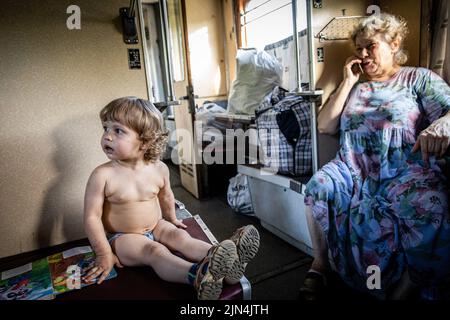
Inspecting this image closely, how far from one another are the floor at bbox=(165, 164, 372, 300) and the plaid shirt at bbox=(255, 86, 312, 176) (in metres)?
0.48

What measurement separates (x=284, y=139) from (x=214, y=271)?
1121mm

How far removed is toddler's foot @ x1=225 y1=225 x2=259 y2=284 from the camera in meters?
0.96

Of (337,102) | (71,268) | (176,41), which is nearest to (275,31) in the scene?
(176,41)

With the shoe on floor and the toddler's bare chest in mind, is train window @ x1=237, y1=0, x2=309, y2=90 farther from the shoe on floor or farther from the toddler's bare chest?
the toddler's bare chest

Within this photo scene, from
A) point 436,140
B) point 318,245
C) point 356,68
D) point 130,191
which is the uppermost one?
point 356,68

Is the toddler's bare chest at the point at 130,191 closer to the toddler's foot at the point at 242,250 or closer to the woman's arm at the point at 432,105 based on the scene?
the toddler's foot at the point at 242,250

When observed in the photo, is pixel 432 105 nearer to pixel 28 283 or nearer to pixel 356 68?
pixel 356 68

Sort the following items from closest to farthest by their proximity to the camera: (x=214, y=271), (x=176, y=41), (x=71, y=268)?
(x=214, y=271) < (x=71, y=268) < (x=176, y=41)

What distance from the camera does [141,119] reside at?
1197 millimetres

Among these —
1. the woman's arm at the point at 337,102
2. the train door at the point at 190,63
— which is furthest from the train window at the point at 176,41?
the woman's arm at the point at 337,102

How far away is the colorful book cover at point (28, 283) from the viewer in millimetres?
977

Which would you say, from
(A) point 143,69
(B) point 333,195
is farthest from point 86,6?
(B) point 333,195

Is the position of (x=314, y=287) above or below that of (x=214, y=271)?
below

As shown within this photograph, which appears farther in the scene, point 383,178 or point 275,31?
point 275,31
